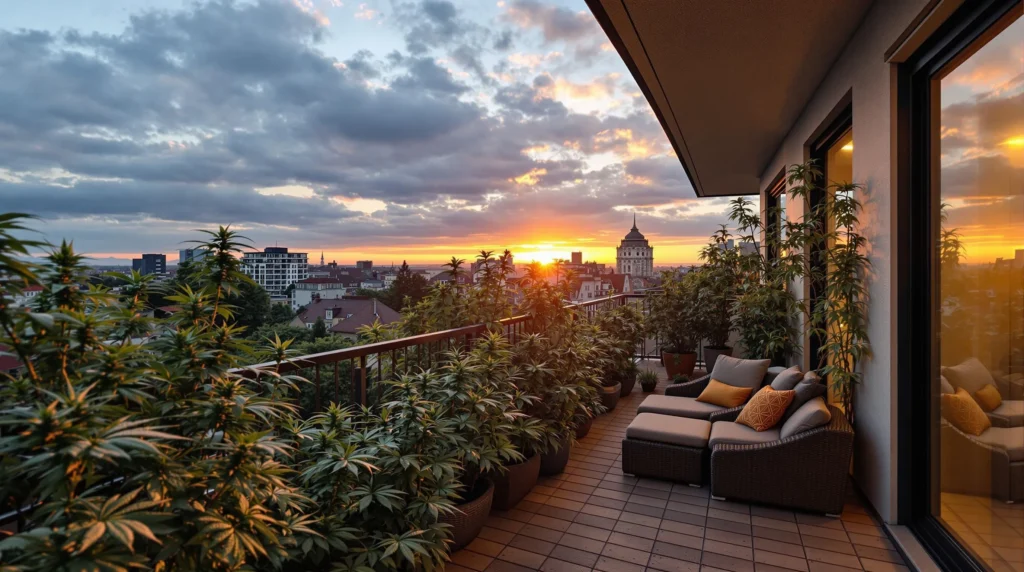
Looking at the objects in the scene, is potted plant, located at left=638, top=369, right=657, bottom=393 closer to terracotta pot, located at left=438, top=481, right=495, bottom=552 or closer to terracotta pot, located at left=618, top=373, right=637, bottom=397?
terracotta pot, located at left=618, top=373, right=637, bottom=397

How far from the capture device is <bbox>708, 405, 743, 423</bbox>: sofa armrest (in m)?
3.88

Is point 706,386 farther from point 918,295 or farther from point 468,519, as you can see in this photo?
point 468,519

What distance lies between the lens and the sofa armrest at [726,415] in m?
3.88

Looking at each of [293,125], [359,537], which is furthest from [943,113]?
[293,125]

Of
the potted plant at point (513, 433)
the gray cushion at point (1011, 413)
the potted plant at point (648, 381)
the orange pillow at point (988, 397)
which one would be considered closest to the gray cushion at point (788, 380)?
the orange pillow at point (988, 397)

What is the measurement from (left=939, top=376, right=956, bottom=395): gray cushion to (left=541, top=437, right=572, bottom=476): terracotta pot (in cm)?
229

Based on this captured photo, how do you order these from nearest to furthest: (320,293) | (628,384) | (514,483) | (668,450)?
1. (514,483)
2. (668,450)
3. (320,293)
4. (628,384)

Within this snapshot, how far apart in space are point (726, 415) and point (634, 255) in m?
7.43

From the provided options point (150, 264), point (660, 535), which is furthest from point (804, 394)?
point (150, 264)

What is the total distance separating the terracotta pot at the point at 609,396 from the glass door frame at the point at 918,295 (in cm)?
301

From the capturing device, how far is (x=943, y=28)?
2271 millimetres

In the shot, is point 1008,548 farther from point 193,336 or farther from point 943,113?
point 193,336

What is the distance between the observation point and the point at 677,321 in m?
7.16

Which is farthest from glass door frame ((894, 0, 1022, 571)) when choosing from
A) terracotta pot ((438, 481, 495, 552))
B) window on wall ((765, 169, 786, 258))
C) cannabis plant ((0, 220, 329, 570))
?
window on wall ((765, 169, 786, 258))
